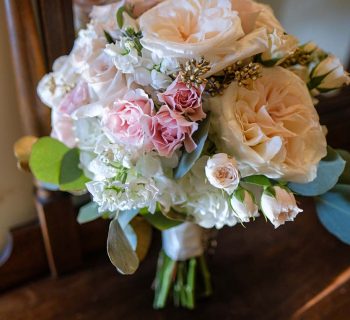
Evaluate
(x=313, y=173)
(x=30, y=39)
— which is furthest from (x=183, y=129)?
(x=30, y=39)

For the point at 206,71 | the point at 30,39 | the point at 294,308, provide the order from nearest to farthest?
the point at 206,71
the point at 30,39
the point at 294,308

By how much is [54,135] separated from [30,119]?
77mm

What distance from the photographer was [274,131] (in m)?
0.46

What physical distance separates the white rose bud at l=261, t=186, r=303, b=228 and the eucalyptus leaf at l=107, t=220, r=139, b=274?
183 millimetres

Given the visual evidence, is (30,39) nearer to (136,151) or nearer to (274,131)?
(136,151)

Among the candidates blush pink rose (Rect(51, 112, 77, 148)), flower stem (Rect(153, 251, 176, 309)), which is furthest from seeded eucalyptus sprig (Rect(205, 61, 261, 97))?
flower stem (Rect(153, 251, 176, 309))

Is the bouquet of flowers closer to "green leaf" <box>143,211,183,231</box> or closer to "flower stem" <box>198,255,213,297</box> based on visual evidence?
"green leaf" <box>143,211,183,231</box>

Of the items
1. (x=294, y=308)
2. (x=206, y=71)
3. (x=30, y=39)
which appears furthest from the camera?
(x=294, y=308)

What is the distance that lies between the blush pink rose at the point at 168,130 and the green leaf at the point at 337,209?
0.25 meters

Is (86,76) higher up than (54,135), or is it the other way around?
(86,76)

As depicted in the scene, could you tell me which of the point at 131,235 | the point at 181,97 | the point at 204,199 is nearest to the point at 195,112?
the point at 181,97

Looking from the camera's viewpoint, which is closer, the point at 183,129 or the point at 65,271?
the point at 183,129

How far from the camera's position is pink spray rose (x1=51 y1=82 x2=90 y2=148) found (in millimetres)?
531

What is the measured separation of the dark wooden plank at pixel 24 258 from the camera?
2.44 feet
